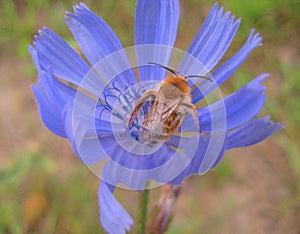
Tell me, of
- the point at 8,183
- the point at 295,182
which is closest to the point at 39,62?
the point at 8,183

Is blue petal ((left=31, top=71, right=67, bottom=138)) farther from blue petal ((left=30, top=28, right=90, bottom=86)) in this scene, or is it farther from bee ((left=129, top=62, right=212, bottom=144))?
bee ((left=129, top=62, right=212, bottom=144))

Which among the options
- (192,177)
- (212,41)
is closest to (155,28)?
(212,41)

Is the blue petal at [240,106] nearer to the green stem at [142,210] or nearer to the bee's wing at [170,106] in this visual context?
the bee's wing at [170,106]

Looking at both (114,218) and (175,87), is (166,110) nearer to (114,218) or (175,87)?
(175,87)

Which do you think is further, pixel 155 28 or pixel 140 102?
pixel 155 28

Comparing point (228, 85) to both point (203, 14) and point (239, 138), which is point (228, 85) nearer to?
point (203, 14)

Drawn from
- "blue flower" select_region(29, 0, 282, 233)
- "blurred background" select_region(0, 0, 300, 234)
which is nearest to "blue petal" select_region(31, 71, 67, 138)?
"blue flower" select_region(29, 0, 282, 233)
